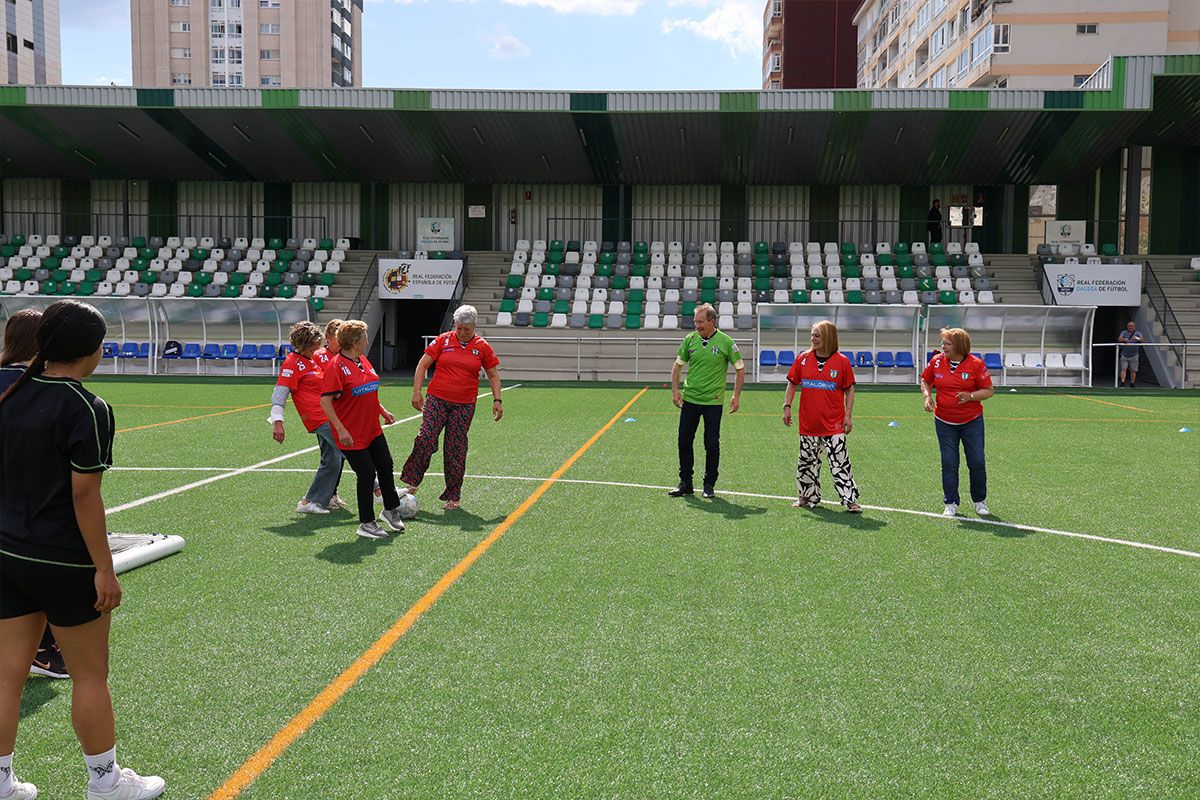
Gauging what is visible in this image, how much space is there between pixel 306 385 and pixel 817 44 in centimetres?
8289

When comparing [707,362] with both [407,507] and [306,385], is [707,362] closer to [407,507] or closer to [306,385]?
[407,507]

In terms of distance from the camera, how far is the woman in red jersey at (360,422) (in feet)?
24.0

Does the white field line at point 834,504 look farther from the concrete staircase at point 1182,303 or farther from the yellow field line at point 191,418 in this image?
the concrete staircase at point 1182,303

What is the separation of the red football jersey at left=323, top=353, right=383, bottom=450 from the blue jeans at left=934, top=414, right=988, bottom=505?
15.8 ft

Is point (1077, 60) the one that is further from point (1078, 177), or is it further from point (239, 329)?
point (239, 329)

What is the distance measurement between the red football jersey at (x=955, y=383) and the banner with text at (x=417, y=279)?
83.3ft

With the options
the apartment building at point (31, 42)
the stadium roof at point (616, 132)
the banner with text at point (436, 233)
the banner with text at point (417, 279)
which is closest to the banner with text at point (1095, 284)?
the stadium roof at point (616, 132)

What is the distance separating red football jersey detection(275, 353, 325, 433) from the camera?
335 inches

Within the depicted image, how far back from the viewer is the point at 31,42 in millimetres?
94625

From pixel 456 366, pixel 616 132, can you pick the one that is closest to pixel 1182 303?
pixel 616 132

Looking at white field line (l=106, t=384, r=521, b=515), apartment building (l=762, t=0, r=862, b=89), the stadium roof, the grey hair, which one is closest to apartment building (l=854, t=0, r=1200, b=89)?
apartment building (l=762, t=0, r=862, b=89)

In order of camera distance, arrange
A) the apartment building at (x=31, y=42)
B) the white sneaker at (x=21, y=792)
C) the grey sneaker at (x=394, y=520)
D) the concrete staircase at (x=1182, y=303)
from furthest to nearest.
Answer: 1. the apartment building at (x=31, y=42)
2. the concrete staircase at (x=1182, y=303)
3. the grey sneaker at (x=394, y=520)
4. the white sneaker at (x=21, y=792)

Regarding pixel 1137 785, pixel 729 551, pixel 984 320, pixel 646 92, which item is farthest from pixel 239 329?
pixel 1137 785

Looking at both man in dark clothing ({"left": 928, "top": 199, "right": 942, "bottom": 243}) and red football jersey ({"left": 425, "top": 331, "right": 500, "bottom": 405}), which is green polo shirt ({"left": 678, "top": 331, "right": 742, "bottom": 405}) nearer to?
red football jersey ({"left": 425, "top": 331, "right": 500, "bottom": 405})
